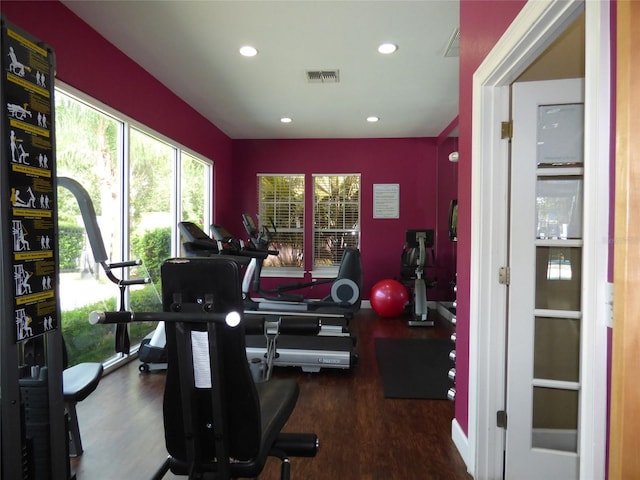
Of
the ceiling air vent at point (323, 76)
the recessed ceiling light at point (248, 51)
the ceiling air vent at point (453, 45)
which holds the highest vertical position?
the recessed ceiling light at point (248, 51)

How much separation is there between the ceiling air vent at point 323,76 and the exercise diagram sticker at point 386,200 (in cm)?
241

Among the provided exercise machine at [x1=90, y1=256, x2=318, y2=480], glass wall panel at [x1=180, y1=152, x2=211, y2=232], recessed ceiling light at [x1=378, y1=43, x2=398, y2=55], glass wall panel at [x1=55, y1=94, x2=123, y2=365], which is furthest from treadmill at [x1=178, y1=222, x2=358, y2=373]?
recessed ceiling light at [x1=378, y1=43, x2=398, y2=55]

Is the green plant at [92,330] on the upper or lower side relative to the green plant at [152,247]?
lower

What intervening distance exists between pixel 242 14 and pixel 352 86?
4.87 ft

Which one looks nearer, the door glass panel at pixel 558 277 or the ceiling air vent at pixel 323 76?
the door glass panel at pixel 558 277

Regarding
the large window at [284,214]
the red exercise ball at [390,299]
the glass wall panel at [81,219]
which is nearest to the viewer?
the glass wall panel at [81,219]

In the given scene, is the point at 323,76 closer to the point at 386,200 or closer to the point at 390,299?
the point at 386,200

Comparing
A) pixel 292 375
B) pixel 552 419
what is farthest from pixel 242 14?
pixel 552 419

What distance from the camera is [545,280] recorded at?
1.65 metres

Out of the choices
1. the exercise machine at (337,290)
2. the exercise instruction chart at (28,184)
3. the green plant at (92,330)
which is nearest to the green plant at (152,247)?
the green plant at (92,330)

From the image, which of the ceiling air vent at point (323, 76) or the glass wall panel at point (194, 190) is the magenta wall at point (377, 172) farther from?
the ceiling air vent at point (323, 76)

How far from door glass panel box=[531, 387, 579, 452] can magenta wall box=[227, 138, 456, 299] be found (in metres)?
3.97

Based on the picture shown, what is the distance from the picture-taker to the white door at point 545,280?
161 centimetres

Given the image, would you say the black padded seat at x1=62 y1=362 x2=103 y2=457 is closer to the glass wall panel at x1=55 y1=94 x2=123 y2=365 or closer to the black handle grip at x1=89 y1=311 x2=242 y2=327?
the glass wall panel at x1=55 y1=94 x2=123 y2=365
